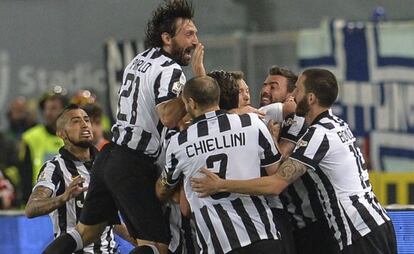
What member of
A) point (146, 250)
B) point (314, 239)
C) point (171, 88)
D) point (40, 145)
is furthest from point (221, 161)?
point (40, 145)

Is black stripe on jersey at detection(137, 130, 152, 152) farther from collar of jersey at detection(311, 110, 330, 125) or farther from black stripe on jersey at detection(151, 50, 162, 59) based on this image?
collar of jersey at detection(311, 110, 330, 125)

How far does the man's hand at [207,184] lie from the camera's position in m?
8.82

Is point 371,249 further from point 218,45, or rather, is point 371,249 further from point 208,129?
point 218,45

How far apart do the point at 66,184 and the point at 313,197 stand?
6.35 ft

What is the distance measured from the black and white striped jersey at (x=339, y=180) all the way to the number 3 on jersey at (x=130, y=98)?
113 centimetres

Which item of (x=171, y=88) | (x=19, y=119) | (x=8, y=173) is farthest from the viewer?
(x=19, y=119)

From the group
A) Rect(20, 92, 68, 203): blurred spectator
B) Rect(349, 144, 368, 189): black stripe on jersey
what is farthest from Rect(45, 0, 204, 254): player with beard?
Rect(20, 92, 68, 203): blurred spectator

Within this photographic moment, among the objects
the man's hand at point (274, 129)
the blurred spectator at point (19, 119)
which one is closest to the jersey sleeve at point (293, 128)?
the man's hand at point (274, 129)

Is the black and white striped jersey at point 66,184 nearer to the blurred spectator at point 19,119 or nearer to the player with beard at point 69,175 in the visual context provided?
the player with beard at point 69,175

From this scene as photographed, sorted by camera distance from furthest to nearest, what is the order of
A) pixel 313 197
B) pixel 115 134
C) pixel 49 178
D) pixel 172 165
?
1. pixel 49 178
2. pixel 115 134
3. pixel 313 197
4. pixel 172 165

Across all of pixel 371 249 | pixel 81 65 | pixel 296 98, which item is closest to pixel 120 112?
pixel 296 98

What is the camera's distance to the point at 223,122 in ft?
29.2

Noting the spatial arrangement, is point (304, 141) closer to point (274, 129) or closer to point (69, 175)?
point (274, 129)

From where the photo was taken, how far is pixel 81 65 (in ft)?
64.1
